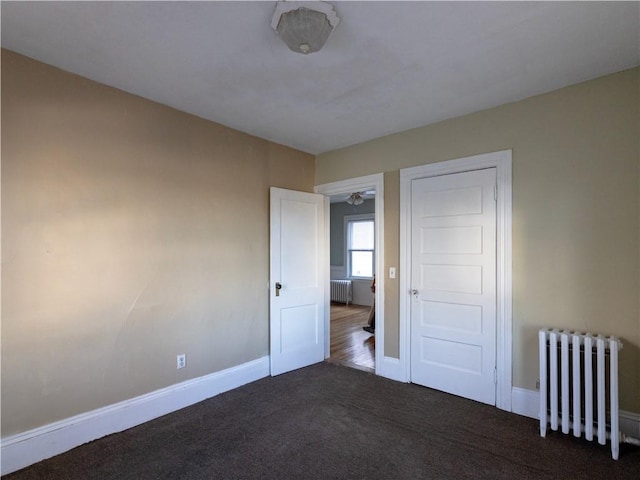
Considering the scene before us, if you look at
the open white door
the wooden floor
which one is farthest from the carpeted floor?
the wooden floor

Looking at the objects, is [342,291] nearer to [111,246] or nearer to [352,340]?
[352,340]

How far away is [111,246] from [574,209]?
349cm

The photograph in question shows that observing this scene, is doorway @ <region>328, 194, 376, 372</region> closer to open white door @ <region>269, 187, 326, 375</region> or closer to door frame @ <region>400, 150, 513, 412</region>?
open white door @ <region>269, 187, 326, 375</region>

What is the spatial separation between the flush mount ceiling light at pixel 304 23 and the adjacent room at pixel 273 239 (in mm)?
11

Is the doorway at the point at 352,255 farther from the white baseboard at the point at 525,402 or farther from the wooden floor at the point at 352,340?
the white baseboard at the point at 525,402

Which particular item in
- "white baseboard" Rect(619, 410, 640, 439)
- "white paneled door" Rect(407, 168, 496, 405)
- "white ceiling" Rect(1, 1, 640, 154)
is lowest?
"white baseboard" Rect(619, 410, 640, 439)

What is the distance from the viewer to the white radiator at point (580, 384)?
2.14 meters

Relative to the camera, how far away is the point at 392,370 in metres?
3.49

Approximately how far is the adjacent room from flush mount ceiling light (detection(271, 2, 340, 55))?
0.01 meters

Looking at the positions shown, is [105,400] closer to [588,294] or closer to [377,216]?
[377,216]


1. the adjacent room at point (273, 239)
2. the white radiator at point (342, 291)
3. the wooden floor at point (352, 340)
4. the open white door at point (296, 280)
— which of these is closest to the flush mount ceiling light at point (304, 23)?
the adjacent room at point (273, 239)

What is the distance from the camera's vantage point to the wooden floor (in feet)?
13.3

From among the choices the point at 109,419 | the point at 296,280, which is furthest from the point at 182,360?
the point at 296,280

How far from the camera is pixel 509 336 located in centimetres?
276
